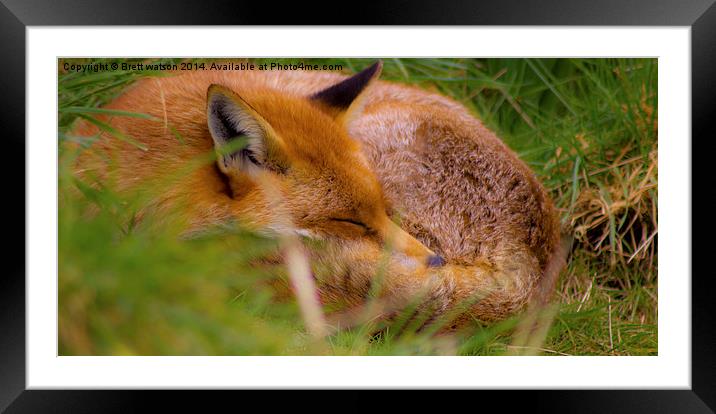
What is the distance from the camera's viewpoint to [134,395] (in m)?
2.02

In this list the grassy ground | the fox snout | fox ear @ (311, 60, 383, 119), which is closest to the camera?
the grassy ground

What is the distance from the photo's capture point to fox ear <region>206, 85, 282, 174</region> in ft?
6.90

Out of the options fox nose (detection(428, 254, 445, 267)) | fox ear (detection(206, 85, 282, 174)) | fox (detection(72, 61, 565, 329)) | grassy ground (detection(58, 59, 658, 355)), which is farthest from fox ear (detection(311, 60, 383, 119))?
fox nose (detection(428, 254, 445, 267))

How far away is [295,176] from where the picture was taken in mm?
2279

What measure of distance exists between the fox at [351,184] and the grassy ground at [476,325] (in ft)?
0.39

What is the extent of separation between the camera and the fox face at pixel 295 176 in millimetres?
2184

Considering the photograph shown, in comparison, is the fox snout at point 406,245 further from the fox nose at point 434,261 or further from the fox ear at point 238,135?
the fox ear at point 238,135

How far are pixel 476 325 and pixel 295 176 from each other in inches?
36.1

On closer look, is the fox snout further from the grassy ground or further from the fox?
the grassy ground

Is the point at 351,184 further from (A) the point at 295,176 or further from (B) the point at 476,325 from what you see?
(B) the point at 476,325
